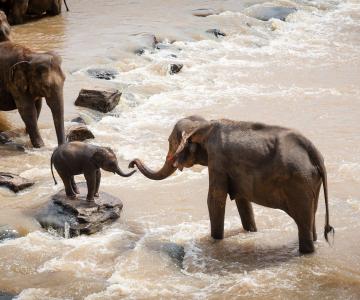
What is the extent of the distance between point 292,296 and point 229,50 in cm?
1216

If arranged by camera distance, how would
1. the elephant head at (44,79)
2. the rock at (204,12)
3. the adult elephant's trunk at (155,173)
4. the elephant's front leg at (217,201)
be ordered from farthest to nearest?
the rock at (204,12)
the elephant head at (44,79)
the adult elephant's trunk at (155,173)
the elephant's front leg at (217,201)

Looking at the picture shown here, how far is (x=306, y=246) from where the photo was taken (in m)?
6.46

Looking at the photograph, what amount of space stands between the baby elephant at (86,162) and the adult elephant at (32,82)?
7.97ft

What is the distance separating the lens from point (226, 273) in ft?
20.6

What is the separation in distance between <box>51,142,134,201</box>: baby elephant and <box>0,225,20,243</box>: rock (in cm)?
73

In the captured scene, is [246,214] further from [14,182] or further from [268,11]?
[268,11]

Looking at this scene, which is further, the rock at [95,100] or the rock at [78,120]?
the rock at [95,100]

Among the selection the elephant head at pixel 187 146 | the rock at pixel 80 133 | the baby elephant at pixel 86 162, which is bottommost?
the rock at pixel 80 133

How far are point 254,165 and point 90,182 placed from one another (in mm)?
1823

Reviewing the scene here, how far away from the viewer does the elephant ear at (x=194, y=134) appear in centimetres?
667

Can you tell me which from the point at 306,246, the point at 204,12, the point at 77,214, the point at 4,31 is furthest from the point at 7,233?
the point at 204,12

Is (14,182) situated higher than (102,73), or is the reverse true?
(14,182)

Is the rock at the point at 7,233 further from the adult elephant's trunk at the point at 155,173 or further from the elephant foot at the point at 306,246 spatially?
the elephant foot at the point at 306,246

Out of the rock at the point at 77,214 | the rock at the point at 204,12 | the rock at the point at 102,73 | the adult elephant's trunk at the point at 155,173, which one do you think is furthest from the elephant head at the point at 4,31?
the rock at the point at 204,12
